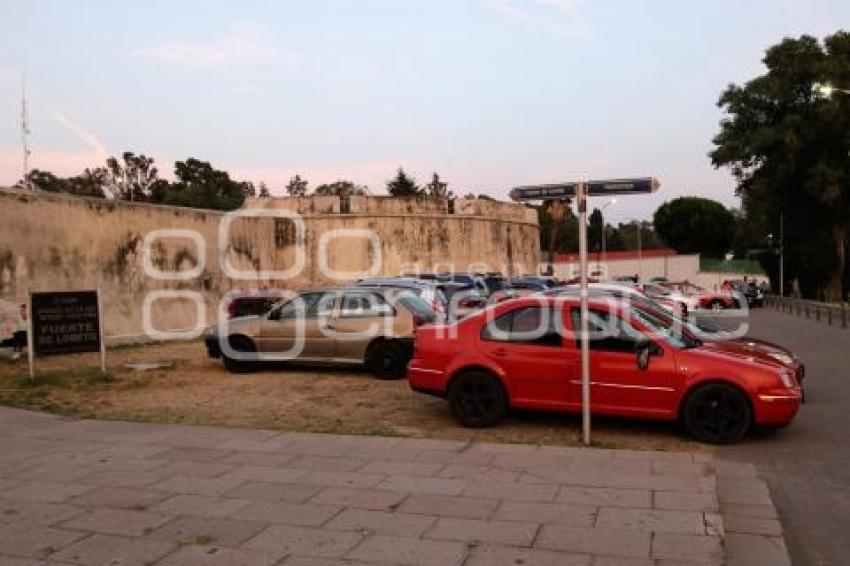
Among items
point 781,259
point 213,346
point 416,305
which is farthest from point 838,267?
point 213,346

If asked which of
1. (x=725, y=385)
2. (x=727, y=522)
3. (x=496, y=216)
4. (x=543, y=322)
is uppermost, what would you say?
(x=496, y=216)

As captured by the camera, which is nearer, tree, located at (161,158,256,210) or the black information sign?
the black information sign

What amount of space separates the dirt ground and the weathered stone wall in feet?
9.58

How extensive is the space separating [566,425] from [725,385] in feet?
5.81

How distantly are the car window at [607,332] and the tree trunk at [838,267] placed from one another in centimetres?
3921

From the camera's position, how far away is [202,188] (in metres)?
69.7

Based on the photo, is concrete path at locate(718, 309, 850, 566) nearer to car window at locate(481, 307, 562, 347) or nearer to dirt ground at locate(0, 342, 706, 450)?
dirt ground at locate(0, 342, 706, 450)

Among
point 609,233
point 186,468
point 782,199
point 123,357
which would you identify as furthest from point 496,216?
point 609,233

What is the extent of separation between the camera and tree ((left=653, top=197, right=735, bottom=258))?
84.6 m

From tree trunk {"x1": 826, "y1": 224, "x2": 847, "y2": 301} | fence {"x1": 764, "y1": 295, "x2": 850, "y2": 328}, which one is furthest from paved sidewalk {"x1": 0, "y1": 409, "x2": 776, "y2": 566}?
tree trunk {"x1": 826, "y1": 224, "x2": 847, "y2": 301}

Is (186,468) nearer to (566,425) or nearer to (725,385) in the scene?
(566,425)

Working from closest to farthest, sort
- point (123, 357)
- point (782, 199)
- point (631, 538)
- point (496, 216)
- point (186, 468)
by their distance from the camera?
1. point (631, 538)
2. point (186, 468)
3. point (123, 357)
4. point (496, 216)
5. point (782, 199)

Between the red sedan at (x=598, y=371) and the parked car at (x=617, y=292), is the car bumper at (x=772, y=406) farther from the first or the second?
the parked car at (x=617, y=292)

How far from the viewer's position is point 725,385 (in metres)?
8.25
